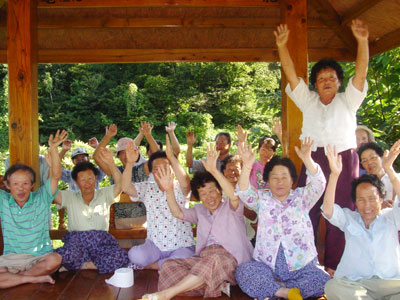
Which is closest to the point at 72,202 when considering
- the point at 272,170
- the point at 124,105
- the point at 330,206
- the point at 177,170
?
the point at 177,170

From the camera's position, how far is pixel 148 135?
16.4 feet

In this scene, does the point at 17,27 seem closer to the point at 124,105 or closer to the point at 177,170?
the point at 177,170

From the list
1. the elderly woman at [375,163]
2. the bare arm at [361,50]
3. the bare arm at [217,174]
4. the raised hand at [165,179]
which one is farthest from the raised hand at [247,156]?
the elderly woman at [375,163]

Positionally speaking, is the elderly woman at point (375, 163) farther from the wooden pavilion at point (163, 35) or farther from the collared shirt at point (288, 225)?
the collared shirt at point (288, 225)

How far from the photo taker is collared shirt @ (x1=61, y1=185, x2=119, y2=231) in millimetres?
4055

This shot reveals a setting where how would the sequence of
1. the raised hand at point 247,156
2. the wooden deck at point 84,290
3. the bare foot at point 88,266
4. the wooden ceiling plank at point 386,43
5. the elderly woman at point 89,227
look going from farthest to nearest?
1. the wooden ceiling plank at point 386,43
2. the bare foot at point 88,266
3. the elderly woman at point 89,227
4. the wooden deck at point 84,290
5. the raised hand at point 247,156

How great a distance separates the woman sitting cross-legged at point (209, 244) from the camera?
3260 millimetres

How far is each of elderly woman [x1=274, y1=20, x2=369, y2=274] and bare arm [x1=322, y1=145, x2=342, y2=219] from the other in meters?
0.48

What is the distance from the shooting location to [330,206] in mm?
3020

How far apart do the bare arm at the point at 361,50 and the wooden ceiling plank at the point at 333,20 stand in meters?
1.83

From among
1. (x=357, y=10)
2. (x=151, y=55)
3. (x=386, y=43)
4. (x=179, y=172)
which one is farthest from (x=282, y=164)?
(x=151, y=55)

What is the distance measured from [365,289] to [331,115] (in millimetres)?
1416

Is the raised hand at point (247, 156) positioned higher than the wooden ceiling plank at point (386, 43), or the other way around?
the wooden ceiling plank at point (386, 43)

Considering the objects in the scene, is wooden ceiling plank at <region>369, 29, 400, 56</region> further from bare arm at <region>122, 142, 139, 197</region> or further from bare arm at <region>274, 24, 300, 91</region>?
bare arm at <region>122, 142, 139, 197</region>
